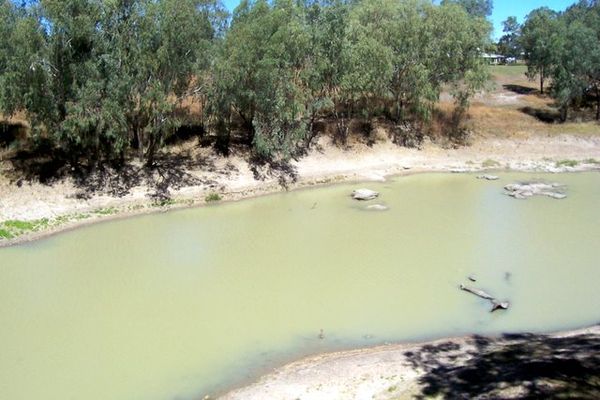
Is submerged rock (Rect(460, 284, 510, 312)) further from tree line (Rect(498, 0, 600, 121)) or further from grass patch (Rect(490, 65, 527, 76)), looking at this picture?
grass patch (Rect(490, 65, 527, 76))

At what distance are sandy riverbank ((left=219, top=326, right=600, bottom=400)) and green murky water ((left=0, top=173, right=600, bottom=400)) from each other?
0.99 meters

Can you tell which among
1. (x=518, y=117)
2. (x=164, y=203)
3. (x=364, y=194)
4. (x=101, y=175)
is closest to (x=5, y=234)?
(x=101, y=175)

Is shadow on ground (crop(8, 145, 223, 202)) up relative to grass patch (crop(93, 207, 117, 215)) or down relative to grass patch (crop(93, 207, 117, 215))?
up

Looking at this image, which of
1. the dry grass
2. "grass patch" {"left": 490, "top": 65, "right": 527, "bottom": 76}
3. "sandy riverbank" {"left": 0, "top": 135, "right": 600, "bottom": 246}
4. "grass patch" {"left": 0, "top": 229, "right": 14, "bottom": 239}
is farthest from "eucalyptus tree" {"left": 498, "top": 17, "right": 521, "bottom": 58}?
"grass patch" {"left": 0, "top": 229, "right": 14, "bottom": 239}

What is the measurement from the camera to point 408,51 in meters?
42.3

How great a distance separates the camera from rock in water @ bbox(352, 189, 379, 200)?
109 ft

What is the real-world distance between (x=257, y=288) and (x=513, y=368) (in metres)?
10.3

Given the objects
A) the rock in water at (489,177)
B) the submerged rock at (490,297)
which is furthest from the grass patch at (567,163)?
the submerged rock at (490,297)

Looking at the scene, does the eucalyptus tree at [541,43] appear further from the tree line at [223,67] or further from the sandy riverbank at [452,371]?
the sandy riverbank at [452,371]

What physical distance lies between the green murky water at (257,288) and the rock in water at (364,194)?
1.39 m

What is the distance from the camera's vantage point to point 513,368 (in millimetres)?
12734

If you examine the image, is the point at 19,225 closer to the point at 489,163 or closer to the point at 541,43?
the point at 489,163

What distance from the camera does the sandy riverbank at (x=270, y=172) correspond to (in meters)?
28.9

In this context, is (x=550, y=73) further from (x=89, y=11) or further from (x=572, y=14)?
(x=89, y=11)
